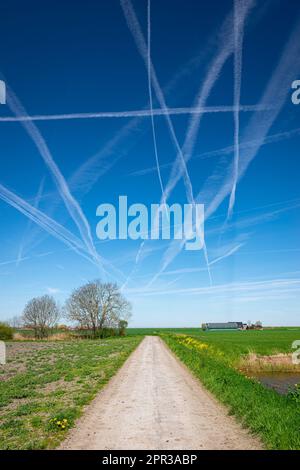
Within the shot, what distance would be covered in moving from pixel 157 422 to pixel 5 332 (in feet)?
274

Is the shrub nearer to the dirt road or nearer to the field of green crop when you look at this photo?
the field of green crop

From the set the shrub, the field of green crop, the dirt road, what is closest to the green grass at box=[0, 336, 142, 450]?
the dirt road

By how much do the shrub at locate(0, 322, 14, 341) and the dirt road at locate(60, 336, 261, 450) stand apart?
2950 inches

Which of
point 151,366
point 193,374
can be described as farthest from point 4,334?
point 193,374

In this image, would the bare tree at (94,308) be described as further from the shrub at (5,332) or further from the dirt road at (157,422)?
the dirt road at (157,422)

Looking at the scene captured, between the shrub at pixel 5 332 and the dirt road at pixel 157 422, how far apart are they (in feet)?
246

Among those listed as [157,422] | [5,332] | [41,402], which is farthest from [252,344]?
[5,332]

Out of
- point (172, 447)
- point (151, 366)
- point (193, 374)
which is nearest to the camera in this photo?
point (172, 447)

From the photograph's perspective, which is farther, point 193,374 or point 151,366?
point 151,366

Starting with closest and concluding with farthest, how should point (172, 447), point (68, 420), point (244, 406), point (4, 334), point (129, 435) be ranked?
point (172, 447)
point (129, 435)
point (68, 420)
point (244, 406)
point (4, 334)

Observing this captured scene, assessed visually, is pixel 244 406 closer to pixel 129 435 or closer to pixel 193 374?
pixel 129 435

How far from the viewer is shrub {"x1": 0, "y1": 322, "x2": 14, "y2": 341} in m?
85.2
